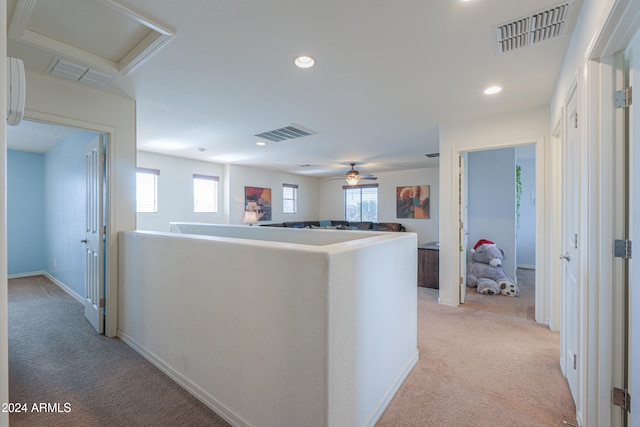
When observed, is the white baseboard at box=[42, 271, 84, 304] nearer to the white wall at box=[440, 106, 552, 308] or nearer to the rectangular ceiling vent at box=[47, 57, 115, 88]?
the rectangular ceiling vent at box=[47, 57, 115, 88]

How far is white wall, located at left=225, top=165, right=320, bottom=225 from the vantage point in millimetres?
6852

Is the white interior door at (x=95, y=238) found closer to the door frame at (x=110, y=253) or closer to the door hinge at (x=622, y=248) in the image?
the door frame at (x=110, y=253)

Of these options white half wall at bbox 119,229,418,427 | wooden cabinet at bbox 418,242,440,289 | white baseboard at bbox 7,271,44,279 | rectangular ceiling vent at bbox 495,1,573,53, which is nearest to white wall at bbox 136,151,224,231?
white baseboard at bbox 7,271,44,279

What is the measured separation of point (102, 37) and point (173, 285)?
186cm

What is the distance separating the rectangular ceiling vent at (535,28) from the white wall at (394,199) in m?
5.77

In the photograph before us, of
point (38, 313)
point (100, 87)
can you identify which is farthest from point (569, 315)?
point (38, 313)

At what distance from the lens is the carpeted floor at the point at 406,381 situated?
1.69 meters

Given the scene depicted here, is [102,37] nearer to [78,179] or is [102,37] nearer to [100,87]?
[100,87]

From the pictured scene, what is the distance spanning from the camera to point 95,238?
9.71 ft

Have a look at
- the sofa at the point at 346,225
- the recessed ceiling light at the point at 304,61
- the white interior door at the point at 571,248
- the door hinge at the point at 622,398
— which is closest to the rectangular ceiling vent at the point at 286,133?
the recessed ceiling light at the point at 304,61

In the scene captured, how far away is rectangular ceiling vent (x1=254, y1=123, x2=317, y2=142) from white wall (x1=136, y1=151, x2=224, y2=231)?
2.54 m

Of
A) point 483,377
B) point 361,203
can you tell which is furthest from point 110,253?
point 361,203

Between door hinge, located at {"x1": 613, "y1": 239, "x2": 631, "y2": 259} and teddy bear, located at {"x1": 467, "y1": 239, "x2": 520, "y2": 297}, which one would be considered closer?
door hinge, located at {"x1": 613, "y1": 239, "x2": 631, "y2": 259}

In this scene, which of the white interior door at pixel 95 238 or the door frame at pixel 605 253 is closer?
the door frame at pixel 605 253
